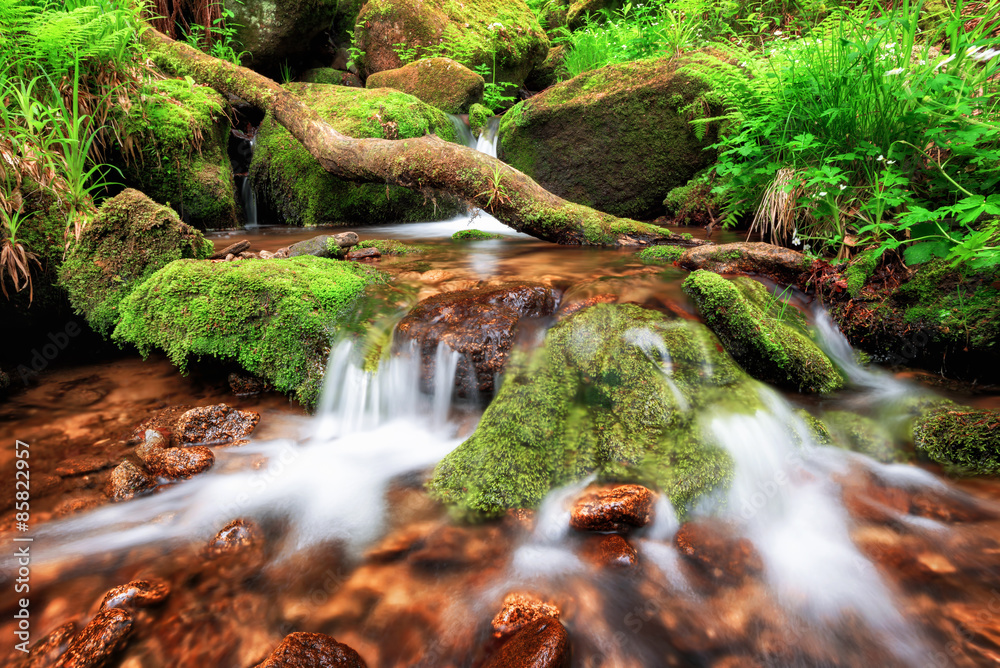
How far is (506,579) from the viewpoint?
182cm

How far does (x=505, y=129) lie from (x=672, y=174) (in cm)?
266

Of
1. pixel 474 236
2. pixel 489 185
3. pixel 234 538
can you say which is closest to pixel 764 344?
pixel 234 538

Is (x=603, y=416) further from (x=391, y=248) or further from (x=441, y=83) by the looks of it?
(x=441, y=83)

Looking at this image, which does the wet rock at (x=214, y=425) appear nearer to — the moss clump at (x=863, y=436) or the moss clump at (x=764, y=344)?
the moss clump at (x=764, y=344)

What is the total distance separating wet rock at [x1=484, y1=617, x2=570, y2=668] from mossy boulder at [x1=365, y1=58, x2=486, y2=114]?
28.9 feet

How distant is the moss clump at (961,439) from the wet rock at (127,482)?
3.83 m

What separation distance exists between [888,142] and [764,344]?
5.31 ft

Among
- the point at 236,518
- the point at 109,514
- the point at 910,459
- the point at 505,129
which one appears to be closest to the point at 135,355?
the point at 109,514

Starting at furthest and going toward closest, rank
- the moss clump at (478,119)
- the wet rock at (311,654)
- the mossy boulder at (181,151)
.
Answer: the moss clump at (478,119) → the mossy boulder at (181,151) → the wet rock at (311,654)

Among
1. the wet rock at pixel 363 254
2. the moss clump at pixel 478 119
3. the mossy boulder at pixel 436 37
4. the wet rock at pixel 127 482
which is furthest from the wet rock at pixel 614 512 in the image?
the mossy boulder at pixel 436 37

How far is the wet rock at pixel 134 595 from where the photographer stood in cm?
163

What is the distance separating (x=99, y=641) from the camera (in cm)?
149

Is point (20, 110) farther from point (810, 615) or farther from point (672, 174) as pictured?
point (672, 174)

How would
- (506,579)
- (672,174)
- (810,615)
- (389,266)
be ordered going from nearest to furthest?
(810,615)
(506,579)
(389,266)
(672,174)
